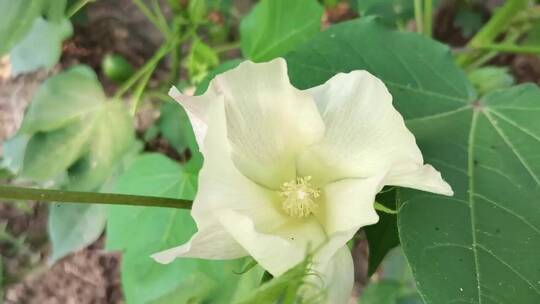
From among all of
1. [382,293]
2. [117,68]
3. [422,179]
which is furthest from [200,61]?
[422,179]

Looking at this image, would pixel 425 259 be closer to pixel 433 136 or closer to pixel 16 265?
pixel 433 136

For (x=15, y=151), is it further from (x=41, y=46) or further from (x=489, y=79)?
(x=489, y=79)

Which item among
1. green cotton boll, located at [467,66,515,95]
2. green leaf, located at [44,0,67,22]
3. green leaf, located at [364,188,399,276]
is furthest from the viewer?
green cotton boll, located at [467,66,515,95]

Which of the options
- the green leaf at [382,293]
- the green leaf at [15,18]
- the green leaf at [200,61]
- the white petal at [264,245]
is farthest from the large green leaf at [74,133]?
the white petal at [264,245]

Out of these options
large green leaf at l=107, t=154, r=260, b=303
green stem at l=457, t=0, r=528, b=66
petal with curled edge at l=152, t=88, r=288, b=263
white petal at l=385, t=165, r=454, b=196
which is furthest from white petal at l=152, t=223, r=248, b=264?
green stem at l=457, t=0, r=528, b=66

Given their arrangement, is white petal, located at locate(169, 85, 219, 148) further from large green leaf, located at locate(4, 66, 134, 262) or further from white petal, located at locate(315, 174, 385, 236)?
large green leaf, located at locate(4, 66, 134, 262)

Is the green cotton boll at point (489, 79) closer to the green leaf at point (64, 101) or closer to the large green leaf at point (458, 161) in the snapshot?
the large green leaf at point (458, 161)
